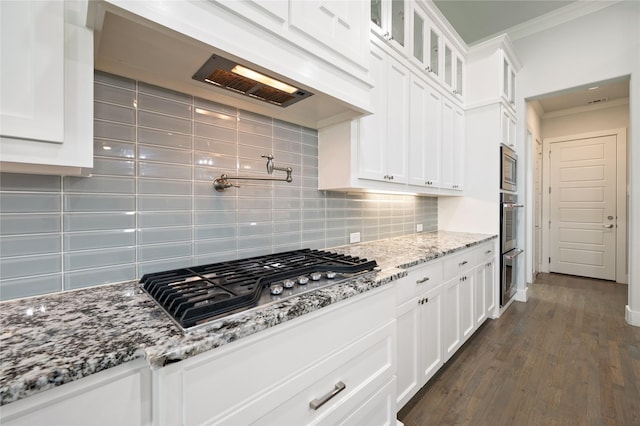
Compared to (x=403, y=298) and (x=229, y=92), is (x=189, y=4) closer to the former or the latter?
(x=229, y=92)

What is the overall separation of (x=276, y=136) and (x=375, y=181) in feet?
2.29

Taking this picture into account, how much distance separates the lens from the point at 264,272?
1.12 metres

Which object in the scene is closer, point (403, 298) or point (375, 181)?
point (403, 298)

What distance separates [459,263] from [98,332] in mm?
2140

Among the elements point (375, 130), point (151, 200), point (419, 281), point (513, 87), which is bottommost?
point (419, 281)

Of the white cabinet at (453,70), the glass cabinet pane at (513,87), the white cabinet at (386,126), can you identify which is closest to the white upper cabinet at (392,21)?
the white cabinet at (386,126)

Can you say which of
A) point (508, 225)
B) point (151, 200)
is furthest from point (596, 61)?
point (151, 200)

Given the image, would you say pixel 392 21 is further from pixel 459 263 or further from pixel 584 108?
pixel 584 108

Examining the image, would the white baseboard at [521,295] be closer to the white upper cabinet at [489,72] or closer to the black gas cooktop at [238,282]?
the white upper cabinet at [489,72]

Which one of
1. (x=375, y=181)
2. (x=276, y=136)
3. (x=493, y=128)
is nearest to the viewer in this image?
(x=276, y=136)

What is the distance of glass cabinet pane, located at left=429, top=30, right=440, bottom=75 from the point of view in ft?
7.68

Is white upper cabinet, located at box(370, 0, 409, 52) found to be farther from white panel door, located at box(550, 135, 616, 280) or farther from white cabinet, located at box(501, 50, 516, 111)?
white panel door, located at box(550, 135, 616, 280)

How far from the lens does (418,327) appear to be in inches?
63.4

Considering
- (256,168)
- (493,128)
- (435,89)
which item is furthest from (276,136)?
(493,128)
